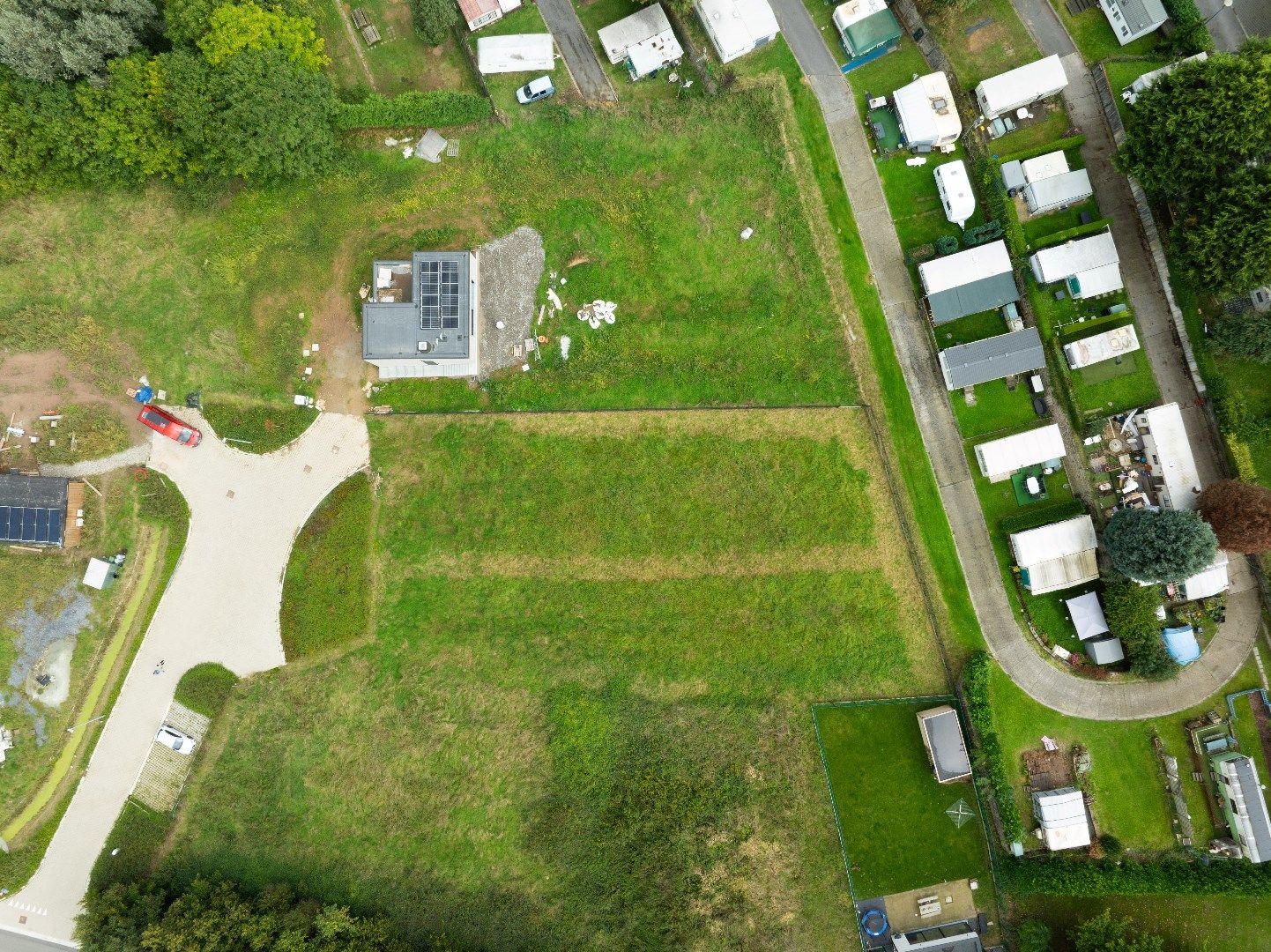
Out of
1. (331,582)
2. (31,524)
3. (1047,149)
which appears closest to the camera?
(1047,149)

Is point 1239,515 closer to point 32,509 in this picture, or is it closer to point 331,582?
point 331,582

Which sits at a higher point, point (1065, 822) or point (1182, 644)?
point (1182, 644)

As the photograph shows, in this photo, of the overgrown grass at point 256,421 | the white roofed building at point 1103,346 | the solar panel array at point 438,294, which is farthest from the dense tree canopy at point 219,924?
the white roofed building at point 1103,346

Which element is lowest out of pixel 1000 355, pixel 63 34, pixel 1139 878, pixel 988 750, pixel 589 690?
pixel 1139 878

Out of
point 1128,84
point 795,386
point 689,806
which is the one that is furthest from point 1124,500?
point 689,806

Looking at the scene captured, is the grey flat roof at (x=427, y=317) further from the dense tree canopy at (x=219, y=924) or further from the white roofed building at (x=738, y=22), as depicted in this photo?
the dense tree canopy at (x=219, y=924)

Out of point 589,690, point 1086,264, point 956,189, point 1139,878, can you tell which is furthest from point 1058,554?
point 589,690
